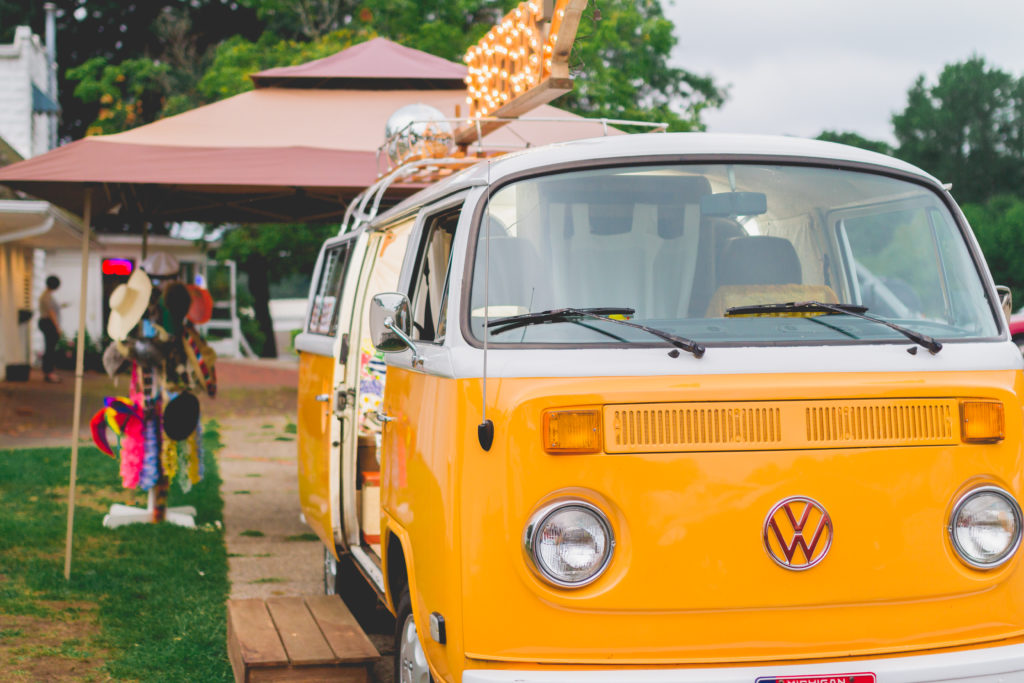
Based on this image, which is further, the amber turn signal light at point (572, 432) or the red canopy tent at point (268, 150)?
the red canopy tent at point (268, 150)

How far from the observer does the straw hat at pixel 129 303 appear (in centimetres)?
892

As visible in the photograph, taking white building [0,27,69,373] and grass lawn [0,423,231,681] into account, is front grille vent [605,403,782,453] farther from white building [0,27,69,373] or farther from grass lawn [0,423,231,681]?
white building [0,27,69,373]

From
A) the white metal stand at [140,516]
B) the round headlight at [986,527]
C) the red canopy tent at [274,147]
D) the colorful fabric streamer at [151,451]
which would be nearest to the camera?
the round headlight at [986,527]

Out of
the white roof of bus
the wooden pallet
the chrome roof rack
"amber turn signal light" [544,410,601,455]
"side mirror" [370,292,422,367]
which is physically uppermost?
the chrome roof rack

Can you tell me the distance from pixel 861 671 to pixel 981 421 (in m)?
0.87

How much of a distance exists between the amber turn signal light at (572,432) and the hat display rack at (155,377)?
6188 millimetres

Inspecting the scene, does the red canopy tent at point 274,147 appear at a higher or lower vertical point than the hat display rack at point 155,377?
higher

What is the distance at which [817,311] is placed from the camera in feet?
12.7

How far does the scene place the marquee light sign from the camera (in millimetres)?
5859

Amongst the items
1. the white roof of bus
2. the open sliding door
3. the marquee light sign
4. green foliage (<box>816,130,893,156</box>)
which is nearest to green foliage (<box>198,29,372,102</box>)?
the marquee light sign

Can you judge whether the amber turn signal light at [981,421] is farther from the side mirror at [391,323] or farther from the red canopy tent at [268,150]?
the red canopy tent at [268,150]

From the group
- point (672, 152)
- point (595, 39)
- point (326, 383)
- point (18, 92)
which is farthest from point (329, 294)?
point (18, 92)

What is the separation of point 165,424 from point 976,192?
62100 mm

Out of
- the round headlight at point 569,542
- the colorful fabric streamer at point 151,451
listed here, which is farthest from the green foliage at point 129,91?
the round headlight at point 569,542
